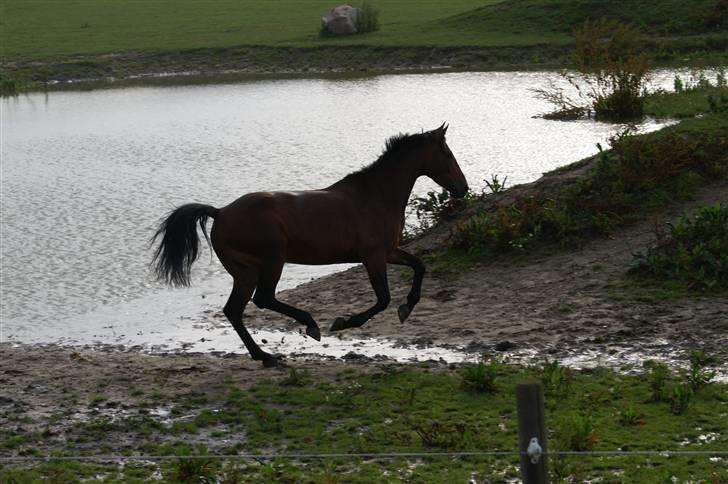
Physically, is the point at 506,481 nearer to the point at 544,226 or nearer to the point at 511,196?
the point at 544,226

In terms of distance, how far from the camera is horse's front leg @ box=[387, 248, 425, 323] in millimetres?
10234

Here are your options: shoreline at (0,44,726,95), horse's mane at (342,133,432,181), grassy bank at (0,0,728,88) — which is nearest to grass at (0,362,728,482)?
horse's mane at (342,133,432,181)

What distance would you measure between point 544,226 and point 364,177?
10.6ft

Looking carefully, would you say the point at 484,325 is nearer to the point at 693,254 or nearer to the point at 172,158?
the point at 693,254

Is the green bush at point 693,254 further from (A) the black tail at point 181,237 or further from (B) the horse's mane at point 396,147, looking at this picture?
(A) the black tail at point 181,237

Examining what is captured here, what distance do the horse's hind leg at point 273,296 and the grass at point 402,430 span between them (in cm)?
76

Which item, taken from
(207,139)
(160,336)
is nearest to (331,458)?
(160,336)

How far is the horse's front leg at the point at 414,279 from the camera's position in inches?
403

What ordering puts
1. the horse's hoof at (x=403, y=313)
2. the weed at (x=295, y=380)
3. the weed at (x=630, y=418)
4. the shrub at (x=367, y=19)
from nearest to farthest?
the weed at (x=630, y=418) < the weed at (x=295, y=380) < the horse's hoof at (x=403, y=313) < the shrub at (x=367, y=19)

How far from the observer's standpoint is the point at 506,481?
6.79m

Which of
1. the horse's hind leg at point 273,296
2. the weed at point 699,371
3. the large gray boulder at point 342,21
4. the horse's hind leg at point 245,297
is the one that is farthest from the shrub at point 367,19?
the weed at point 699,371

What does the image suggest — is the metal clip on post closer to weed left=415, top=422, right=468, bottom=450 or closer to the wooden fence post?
the wooden fence post

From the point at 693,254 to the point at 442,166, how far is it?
8.87ft

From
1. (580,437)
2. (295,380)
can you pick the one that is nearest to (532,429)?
(580,437)
